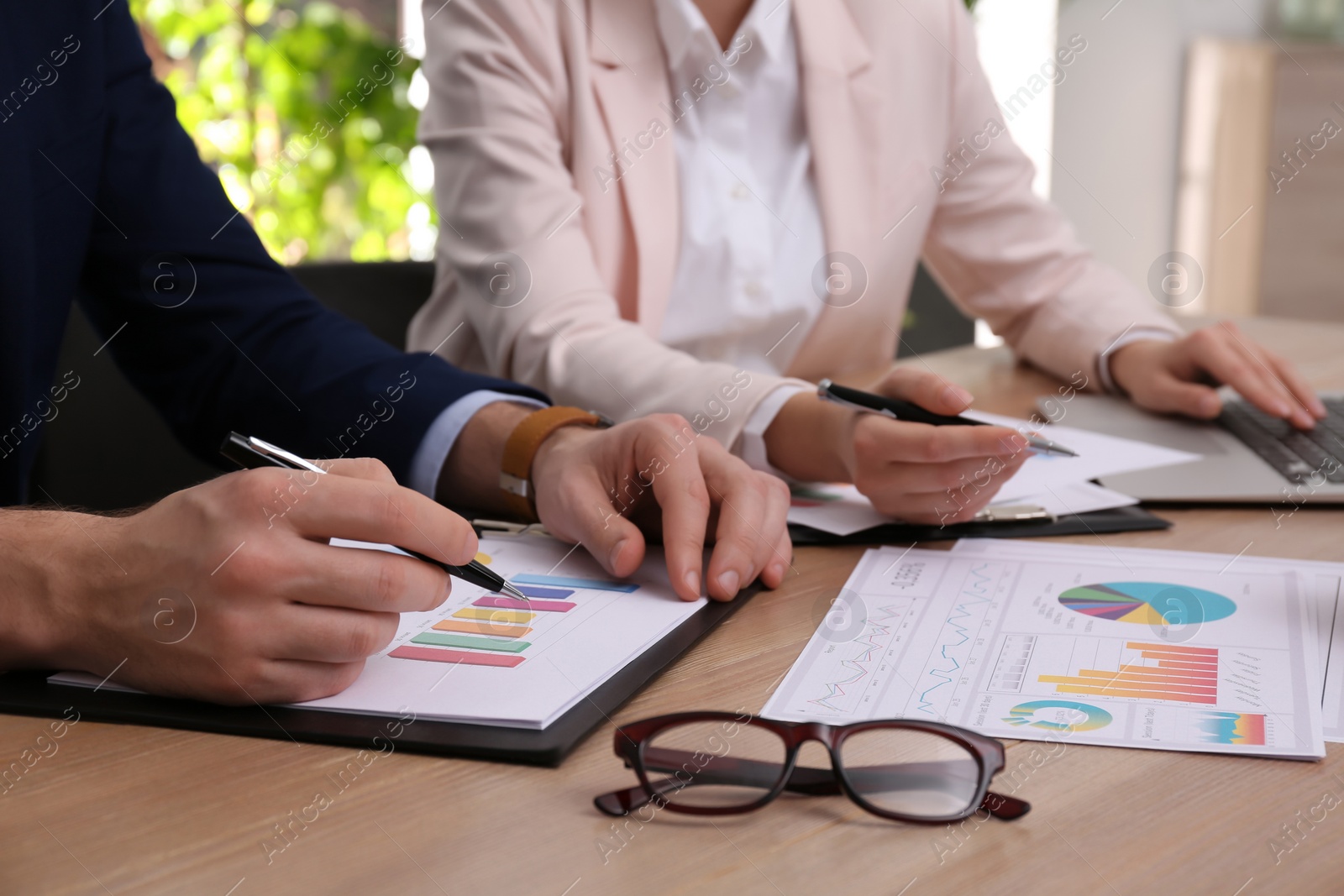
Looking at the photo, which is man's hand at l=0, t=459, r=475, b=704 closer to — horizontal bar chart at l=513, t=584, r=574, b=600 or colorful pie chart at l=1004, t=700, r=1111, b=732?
horizontal bar chart at l=513, t=584, r=574, b=600

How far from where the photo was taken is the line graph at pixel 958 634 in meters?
0.58

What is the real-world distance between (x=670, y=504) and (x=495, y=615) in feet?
0.47

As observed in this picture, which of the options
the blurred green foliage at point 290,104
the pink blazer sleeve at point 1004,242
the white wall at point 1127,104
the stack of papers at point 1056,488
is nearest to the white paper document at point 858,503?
the stack of papers at point 1056,488

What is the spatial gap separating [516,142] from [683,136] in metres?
0.24

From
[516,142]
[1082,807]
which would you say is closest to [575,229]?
[516,142]

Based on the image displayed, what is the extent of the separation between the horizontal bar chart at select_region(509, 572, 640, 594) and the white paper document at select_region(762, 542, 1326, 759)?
0.13 m

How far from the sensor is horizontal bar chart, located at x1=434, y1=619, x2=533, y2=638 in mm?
631

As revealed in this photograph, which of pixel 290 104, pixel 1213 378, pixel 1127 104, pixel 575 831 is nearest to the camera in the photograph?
pixel 575 831

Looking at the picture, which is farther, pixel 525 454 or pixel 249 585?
pixel 525 454

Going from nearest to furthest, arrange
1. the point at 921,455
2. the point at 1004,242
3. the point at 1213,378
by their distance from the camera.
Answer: the point at 921,455 → the point at 1213,378 → the point at 1004,242

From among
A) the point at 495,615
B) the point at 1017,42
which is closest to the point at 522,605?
the point at 495,615

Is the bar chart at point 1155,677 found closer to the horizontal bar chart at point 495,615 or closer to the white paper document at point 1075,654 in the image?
the white paper document at point 1075,654

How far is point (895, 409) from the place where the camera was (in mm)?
869

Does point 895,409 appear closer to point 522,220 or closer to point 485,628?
point 485,628
